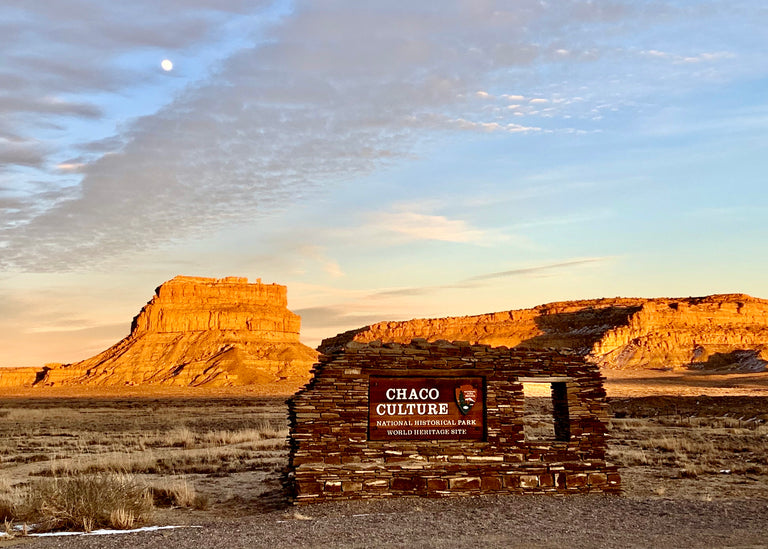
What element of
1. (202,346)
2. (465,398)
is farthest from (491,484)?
(202,346)

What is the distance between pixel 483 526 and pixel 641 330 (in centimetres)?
12955

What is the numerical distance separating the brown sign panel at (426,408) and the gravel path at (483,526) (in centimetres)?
115

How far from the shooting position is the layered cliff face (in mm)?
117375

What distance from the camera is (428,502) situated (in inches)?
492

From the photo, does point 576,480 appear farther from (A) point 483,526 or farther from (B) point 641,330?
(B) point 641,330

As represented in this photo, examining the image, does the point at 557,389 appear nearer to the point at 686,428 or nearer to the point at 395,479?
the point at 395,479

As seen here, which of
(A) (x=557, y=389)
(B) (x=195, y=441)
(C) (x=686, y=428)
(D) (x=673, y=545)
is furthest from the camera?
(C) (x=686, y=428)

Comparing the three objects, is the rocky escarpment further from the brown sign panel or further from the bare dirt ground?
the brown sign panel

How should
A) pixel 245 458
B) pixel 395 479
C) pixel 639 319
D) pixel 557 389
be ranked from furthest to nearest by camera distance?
pixel 639 319, pixel 245 458, pixel 557 389, pixel 395 479

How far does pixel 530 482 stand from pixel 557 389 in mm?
1907

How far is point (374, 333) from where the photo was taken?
168500 millimetres

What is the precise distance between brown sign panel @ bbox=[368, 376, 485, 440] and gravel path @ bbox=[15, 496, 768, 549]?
1149mm

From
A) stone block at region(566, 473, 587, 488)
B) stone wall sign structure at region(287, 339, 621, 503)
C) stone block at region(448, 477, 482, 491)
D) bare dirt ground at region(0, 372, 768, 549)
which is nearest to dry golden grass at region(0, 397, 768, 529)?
bare dirt ground at region(0, 372, 768, 549)

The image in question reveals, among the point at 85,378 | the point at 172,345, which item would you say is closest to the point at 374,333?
the point at 172,345
